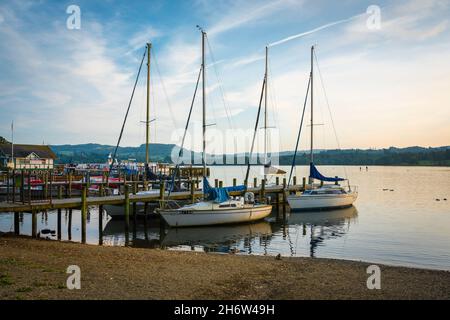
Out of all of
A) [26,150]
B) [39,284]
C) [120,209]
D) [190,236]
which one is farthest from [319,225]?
[26,150]

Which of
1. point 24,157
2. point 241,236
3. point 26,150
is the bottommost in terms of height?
point 241,236

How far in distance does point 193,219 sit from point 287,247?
7.24 m

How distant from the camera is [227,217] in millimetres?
29047

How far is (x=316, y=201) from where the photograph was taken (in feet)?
128

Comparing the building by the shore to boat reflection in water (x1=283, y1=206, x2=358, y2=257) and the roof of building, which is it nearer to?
the roof of building

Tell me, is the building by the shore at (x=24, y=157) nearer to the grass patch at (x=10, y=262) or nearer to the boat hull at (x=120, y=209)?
the boat hull at (x=120, y=209)

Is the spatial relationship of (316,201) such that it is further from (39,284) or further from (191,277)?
(39,284)

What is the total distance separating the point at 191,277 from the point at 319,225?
2162 centimetres

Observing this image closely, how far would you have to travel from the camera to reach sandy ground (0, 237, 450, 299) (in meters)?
10.9

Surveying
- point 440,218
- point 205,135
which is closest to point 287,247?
point 205,135

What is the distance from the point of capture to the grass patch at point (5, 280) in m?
11.0

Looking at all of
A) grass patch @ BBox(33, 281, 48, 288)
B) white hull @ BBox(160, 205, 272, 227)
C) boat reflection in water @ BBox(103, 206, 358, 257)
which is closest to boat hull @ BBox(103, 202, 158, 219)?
boat reflection in water @ BBox(103, 206, 358, 257)

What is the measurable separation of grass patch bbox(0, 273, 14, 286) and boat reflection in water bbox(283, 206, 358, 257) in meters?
14.6
